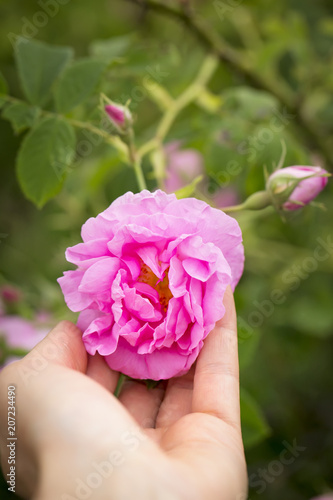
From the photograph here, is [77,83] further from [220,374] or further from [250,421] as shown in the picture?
[250,421]

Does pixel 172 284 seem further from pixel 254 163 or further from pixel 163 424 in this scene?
pixel 254 163

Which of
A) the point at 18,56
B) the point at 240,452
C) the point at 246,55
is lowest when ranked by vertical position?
the point at 240,452

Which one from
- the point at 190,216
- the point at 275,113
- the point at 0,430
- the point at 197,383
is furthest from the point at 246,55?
the point at 0,430

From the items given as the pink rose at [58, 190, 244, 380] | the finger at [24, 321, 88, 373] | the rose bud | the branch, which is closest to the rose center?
the pink rose at [58, 190, 244, 380]

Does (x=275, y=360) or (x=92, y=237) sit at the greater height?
(x=92, y=237)

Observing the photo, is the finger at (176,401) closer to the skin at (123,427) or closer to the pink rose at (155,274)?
the skin at (123,427)

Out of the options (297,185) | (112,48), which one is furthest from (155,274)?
(112,48)
